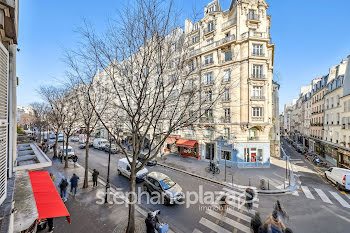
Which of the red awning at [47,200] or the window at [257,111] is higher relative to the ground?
the window at [257,111]

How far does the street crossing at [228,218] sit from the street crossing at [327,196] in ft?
16.0

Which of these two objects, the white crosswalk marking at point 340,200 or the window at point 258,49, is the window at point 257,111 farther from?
the white crosswalk marking at point 340,200

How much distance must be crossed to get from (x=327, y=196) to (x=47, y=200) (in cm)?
1798

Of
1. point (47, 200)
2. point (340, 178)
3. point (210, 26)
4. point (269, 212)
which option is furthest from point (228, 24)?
point (47, 200)

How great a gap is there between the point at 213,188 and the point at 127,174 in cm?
785

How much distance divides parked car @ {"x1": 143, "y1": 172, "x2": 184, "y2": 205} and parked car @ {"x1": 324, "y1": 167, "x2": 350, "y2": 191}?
1345 cm

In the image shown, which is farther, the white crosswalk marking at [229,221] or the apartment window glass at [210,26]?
the apartment window glass at [210,26]

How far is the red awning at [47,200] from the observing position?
5.72 m

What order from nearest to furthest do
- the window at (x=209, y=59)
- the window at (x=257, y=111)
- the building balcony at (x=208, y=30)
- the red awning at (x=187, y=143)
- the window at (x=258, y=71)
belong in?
the window at (x=258, y=71) < the window at (x=257, y=111) < the window at (x=209, y=59) < the building balcony at (x=208, y=30) < the red awning at (x=187, y=143)

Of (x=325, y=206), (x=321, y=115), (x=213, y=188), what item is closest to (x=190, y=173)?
(x=213, y=188)

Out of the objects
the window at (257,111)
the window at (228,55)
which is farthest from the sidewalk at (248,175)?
the window at (228,55)

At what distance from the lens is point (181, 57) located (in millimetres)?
7215

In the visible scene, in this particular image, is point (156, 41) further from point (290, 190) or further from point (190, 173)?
point (290, 190)

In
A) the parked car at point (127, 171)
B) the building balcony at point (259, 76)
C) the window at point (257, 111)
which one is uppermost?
the building balcony at point (259, 76)
